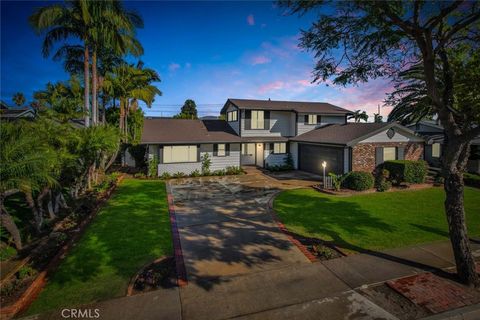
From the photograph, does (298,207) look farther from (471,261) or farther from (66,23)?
(66,23)

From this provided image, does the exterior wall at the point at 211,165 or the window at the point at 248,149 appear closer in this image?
the exterior wall at the point at 211,165

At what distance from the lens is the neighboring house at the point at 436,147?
68.4 feet

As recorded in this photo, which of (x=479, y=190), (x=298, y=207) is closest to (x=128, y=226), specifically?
(x=298, y=207)

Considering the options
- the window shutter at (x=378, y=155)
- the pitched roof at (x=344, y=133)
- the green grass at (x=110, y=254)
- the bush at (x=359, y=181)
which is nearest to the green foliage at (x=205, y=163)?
the pitched roof at (x=344, y=133)

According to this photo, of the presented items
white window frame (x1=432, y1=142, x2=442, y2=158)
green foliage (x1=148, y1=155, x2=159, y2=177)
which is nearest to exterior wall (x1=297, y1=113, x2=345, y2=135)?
white window frame (x1=432, y1=142, x2=442, y2=158)

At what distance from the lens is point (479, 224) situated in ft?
31.2

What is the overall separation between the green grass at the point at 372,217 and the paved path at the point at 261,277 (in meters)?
0.86

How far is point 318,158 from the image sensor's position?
20781 mm

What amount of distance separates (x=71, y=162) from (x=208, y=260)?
777 centimetres

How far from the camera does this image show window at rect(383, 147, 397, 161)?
18777 millimetres

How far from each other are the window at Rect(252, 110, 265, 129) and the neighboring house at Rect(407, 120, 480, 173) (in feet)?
43.0

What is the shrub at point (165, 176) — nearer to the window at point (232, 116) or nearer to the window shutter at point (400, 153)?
the window at point (232, 116)

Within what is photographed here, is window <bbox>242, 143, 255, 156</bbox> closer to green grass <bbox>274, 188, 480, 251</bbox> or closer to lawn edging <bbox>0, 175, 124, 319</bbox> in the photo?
green grass <bbox>274, 188, 480, 251</bbox>

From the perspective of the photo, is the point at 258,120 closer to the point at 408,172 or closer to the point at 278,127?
the point at 278,127
